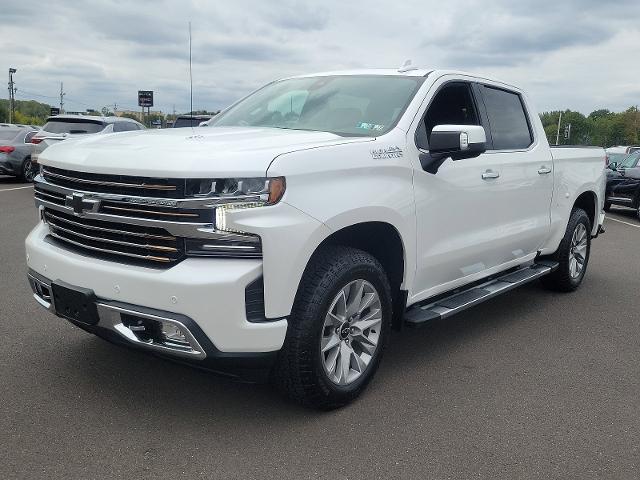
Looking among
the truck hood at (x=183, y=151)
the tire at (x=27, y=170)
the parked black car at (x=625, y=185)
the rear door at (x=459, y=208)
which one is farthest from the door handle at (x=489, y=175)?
the tire at (x=27, y=170)

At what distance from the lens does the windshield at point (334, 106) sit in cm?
391

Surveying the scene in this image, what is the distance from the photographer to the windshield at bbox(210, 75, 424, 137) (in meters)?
3.91

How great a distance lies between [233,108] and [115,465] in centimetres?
297

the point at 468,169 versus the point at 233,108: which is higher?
the point at 233,108

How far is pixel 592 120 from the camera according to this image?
432ft

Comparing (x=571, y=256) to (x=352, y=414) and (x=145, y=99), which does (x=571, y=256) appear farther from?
(x=145, y=99)

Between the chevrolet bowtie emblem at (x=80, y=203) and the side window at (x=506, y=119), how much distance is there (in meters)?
2.96

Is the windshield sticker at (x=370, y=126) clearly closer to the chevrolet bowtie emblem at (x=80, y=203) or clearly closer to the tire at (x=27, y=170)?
the chevrolet bowtie emblem at (x=80, y=203)

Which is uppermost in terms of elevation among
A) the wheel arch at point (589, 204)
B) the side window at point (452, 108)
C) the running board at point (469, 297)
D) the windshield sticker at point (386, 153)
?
the side window at point (452, 108)

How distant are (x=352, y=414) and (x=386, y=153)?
1.46m

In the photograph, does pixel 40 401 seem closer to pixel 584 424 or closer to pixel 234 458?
pixel 234 458

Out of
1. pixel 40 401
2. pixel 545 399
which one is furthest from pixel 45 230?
pixel 545 399

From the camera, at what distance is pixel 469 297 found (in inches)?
174

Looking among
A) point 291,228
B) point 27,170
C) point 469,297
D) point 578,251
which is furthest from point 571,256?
point 27,170
